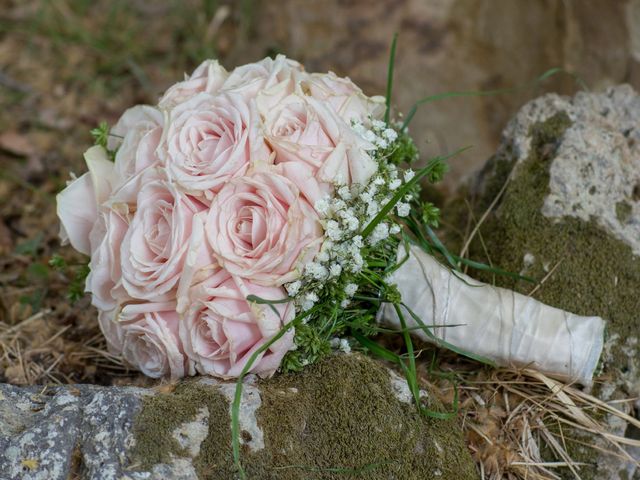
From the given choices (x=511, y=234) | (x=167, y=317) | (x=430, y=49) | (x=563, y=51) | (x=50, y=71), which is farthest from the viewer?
(x=50, y=71)

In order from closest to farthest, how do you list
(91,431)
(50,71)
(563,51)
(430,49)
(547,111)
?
(91,431), (547,111), (563,51), (430,49), (50,71)

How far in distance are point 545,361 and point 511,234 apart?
16.6 inches

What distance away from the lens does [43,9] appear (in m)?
4.50

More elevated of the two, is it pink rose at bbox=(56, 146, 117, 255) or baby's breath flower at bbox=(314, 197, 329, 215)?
baby's breath flower at bbox=(314, 197, 329, 215)

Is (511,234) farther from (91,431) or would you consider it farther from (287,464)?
(91,431)

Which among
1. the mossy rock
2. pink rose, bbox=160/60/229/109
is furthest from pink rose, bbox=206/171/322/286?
the mossy rock

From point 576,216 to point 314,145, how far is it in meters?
0.85

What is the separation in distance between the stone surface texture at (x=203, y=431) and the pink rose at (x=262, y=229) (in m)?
0.29

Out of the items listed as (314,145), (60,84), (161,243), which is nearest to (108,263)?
(161,243)

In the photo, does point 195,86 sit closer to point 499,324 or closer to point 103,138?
point 103,138

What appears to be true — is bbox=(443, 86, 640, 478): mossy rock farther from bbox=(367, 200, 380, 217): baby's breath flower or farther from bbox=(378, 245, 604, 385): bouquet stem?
bbox=(367, 200, 380, 217): baby's breath flower

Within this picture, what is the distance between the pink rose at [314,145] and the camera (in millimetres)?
1742

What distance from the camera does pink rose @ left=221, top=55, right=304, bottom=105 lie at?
186 centimetres

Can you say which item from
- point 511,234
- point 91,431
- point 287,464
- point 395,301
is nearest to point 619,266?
point 511,234
